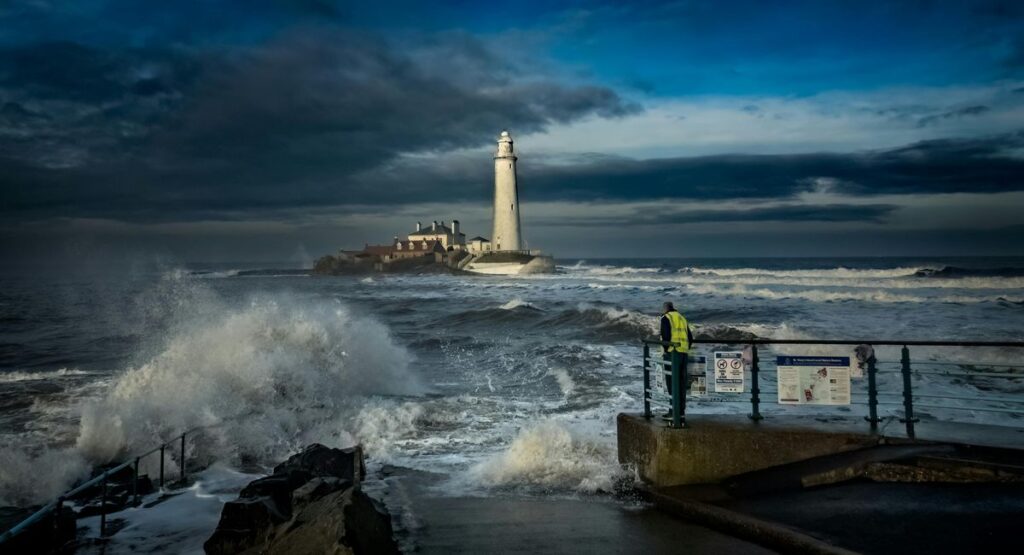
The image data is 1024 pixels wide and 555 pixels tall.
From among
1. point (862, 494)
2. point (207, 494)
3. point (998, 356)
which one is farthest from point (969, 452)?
point (998, 356)

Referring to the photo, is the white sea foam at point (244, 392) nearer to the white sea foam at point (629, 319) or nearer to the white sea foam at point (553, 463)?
the white sea foam at point (553, 463)

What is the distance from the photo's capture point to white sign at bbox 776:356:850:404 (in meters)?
6.91

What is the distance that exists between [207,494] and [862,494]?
6.50 m

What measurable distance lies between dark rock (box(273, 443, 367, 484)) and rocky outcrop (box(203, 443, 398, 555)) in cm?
13

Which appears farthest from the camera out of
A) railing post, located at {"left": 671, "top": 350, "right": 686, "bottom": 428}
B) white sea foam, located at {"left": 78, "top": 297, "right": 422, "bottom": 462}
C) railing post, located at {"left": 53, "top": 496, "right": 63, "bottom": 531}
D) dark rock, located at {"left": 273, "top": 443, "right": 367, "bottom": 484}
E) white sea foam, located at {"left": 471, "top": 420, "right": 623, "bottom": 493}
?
white sea foam, located at {"left": 78, "top": 297, "right": 422, "bottom": 462}

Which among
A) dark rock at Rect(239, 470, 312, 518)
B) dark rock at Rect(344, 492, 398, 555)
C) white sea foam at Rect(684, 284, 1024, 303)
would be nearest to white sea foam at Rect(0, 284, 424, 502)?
dark rock at Rect(239, 470, 312, 518)

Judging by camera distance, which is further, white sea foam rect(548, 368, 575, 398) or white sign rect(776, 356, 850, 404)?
white sea foam rect(548, 368, 575, 398)

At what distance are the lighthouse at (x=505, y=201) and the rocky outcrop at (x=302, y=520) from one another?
65.3 meters

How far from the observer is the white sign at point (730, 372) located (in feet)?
Result: 23.5

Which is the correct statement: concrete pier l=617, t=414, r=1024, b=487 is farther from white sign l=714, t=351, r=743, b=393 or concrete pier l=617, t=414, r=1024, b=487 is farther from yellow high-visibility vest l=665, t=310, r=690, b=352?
yellow high-visibility vest l=665, t=310, r=690, b=352

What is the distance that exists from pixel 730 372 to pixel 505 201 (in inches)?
2631

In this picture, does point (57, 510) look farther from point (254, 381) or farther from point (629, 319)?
point (629, 319)

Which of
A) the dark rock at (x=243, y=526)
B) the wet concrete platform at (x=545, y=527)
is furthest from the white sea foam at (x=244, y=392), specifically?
the wet concrete platform at (x=545, y=527)

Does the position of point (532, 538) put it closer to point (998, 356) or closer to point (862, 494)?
point (862, 494)
